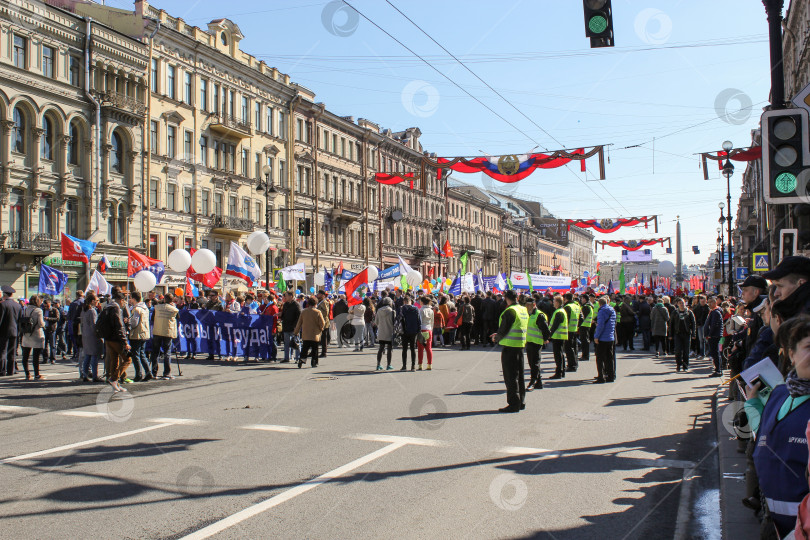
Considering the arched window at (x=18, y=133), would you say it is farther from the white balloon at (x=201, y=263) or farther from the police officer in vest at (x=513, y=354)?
the police officer in vest at (x=513, y=354)

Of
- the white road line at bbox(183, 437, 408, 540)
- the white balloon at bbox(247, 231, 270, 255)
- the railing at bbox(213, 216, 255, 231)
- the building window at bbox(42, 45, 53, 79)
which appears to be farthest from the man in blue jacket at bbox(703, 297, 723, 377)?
Result: the railing at bbox(213, 216, 255, 231)

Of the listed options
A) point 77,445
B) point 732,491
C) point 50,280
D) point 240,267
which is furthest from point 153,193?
point 732,491

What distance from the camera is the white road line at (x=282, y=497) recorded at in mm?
5059

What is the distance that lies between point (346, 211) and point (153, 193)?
20633mm

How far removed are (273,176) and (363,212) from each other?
13698mm

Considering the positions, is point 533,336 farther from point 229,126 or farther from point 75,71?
point 229,126

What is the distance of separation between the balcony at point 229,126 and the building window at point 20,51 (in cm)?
1269

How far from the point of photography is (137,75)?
37.0m

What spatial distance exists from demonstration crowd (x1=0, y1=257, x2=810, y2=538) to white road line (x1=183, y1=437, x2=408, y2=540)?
3.40m

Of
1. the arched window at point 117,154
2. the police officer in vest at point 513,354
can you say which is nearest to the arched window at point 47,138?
the arched window at point 117,154

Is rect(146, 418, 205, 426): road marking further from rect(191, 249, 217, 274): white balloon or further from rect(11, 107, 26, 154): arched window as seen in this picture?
rect(11, 107, 26, 154): arched window

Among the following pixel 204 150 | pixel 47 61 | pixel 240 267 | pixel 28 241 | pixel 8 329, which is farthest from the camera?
pixel 204 150

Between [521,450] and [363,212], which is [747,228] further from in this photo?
[521,450]

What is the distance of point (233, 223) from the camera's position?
145 ft
